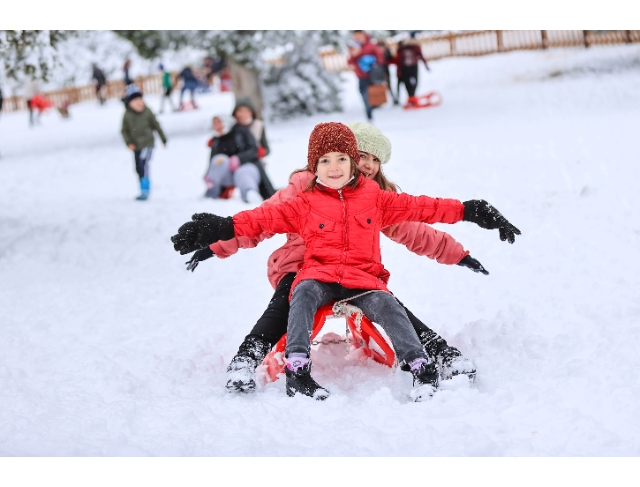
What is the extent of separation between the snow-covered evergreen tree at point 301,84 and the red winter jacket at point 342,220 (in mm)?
11707

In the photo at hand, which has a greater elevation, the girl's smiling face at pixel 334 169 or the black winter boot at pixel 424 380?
the girl's smiling face at pixel 334 169

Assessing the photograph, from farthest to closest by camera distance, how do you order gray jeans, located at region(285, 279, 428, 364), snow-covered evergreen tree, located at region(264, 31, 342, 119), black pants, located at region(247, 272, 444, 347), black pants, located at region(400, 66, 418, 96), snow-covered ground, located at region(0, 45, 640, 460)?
1. snow-covered evergreen tree, located at region(264, 31, 342, 119)
2. black pants, located at region(400, 66, 418, 96)
3. black pants, located at region(247, 272, 444, 347)
4. gray jeans, located at region(285, 279, 428, 364)
5. snow-covered ground, located at region(0, 45, 640, 460)

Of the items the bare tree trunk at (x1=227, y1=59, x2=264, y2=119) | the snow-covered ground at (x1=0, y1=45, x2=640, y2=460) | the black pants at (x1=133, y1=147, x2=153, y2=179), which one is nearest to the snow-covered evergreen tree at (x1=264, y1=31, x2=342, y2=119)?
the bare tree trunk at (x1=227, y1=59, x2=264, y2=119)

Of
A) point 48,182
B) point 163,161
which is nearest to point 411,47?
point 163,161

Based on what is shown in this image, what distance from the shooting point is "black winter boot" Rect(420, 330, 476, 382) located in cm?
357

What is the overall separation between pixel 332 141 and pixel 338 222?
0.39 meters

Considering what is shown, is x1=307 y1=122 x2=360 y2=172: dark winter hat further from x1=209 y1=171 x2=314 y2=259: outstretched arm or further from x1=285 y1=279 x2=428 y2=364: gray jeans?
x1=285 y1=279 x2=428 y2=364: gray jeans

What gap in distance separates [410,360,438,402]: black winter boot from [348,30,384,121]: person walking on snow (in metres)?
10.2

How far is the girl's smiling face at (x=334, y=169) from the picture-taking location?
11.9 feet

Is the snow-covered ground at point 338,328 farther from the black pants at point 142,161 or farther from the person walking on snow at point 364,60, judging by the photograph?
the person walking on snow at point 364,60

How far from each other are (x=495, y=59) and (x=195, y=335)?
16531mm

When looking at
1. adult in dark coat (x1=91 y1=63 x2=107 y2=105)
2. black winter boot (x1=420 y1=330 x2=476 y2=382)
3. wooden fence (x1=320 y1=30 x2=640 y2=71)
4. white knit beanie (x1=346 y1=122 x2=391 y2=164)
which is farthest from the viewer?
adult in dark coat (x1=91 y1=63 x2=107 y2=105)

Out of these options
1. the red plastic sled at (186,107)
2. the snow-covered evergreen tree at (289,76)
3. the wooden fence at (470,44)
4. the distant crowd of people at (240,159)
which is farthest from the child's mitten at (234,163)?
the red plastic sled at (186,107)
